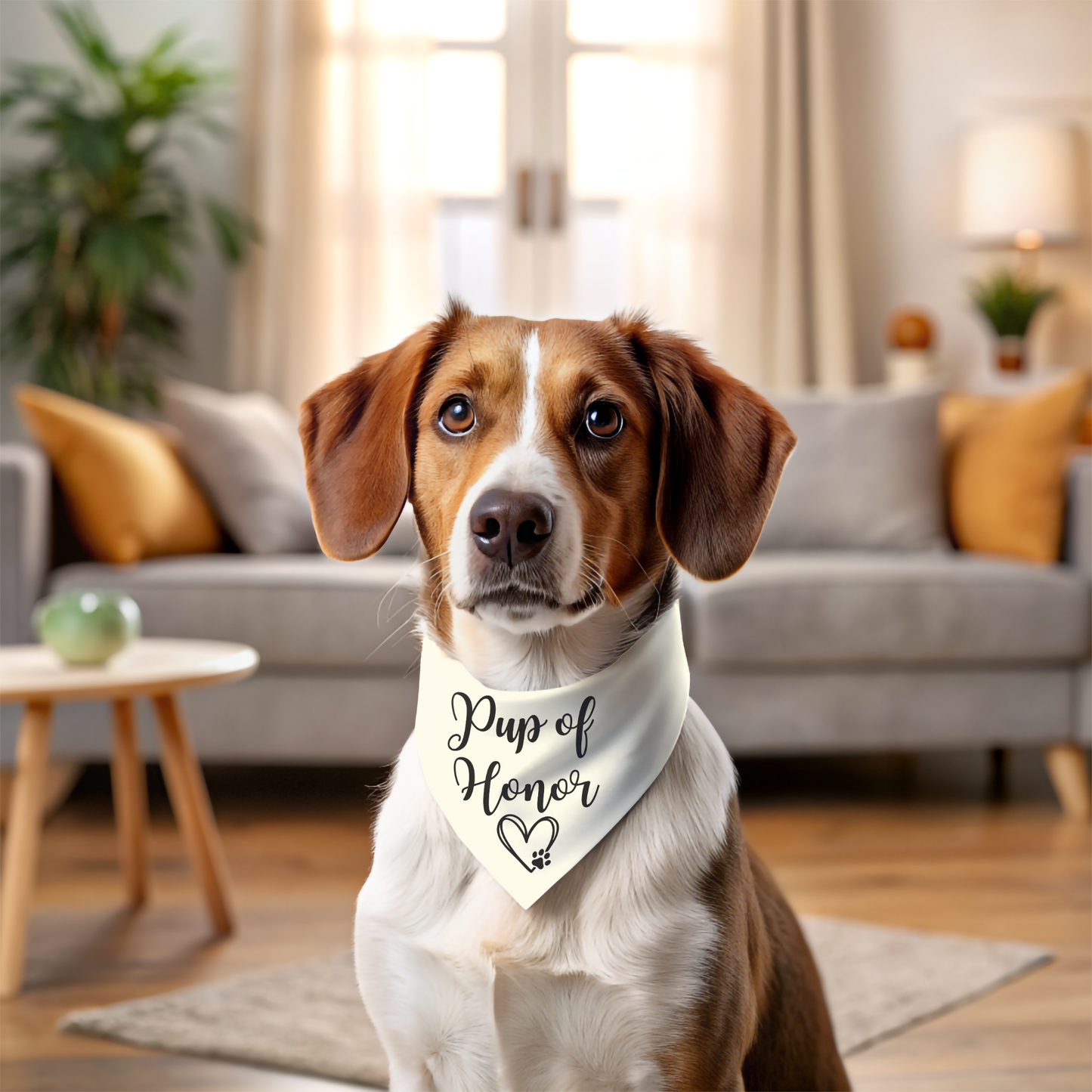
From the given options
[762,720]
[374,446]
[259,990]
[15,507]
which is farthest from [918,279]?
[374,446]

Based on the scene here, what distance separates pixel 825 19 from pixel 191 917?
13.1 feet

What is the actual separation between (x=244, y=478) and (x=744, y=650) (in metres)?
1.31

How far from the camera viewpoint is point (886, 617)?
2.96m

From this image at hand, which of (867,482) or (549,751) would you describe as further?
(867,482)

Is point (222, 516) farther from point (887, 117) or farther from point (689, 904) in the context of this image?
point (887, 117)

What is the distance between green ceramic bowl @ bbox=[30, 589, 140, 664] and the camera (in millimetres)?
2139

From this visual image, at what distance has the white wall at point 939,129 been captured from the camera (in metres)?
5.07

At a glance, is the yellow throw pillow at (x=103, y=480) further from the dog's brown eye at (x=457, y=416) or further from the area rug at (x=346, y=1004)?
the dog's brown eye at (x=457, y=416)

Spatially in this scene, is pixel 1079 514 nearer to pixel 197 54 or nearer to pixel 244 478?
pixel 244 478

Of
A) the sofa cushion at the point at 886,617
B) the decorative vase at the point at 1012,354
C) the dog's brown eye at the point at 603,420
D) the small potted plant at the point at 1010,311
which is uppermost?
the small potted plant at the point at 1010,311

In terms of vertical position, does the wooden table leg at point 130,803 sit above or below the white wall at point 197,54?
below

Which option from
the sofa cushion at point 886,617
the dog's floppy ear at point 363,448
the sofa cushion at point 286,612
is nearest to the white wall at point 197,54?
the sofa cushion at point 286,612

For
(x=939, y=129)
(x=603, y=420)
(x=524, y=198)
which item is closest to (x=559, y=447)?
(x=603, y=420)

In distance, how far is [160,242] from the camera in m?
4.27
